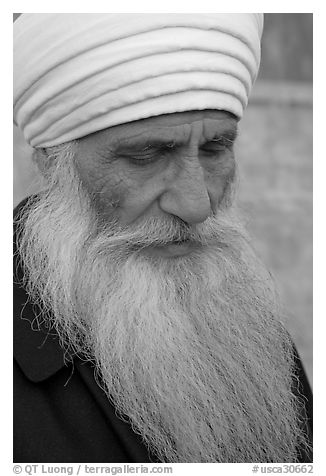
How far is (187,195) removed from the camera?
7.94 feet

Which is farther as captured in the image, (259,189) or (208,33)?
(259,189)

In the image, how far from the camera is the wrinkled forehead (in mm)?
2383

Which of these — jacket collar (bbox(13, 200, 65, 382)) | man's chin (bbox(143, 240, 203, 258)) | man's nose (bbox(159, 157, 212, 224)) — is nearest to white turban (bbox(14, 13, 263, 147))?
man's nose (bbox(159, 157, 212, 224))

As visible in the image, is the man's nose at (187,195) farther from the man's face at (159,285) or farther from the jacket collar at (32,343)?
the jacket collar at (32,343)

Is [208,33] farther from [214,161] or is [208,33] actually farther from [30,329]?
[30,329]

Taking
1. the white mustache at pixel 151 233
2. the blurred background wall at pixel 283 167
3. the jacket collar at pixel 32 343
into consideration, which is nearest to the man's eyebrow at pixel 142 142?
the white mustache at pixel 151 233

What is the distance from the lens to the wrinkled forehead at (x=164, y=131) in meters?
2.38

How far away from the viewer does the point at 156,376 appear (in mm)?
2416

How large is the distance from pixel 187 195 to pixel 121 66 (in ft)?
1.70

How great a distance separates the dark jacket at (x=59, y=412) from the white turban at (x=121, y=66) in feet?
2.67

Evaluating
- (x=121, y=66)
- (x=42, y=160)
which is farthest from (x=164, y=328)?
(x=121, y=66)

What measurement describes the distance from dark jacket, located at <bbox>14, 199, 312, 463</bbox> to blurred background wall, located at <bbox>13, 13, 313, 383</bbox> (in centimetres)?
443

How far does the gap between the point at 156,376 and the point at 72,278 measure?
0.49 meters
